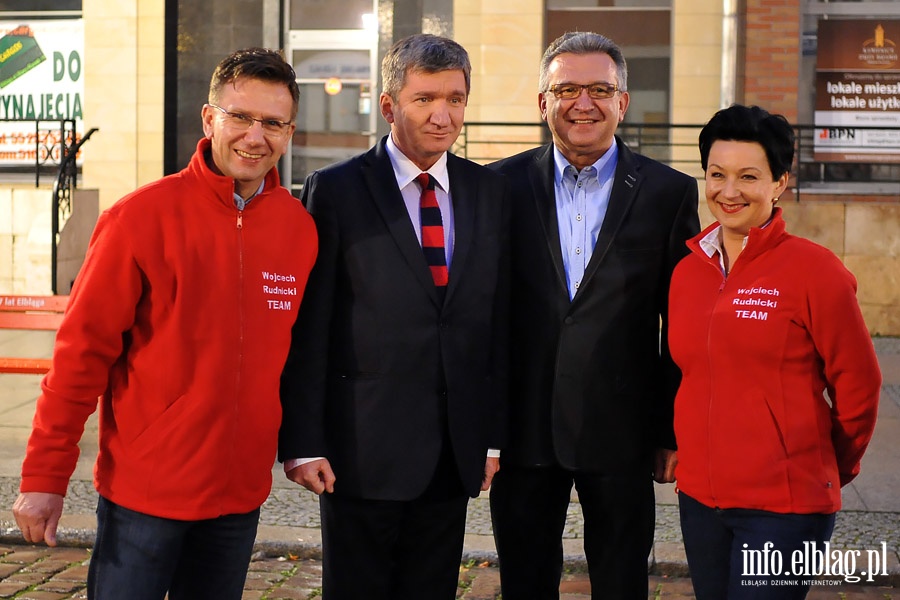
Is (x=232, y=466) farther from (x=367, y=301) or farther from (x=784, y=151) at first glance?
(x=784, y=151)

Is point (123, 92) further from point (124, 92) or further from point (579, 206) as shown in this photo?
point (579, 206)

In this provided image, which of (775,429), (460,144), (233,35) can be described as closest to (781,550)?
(775,429)

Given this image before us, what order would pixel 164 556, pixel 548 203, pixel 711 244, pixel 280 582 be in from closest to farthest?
1. pixel 164 556
2. pixel 711 244
3. pixel 548 203
4. pixel 280 582

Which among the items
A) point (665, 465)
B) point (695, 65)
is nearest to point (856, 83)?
point (695, 65)

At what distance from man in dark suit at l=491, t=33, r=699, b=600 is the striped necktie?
15.6 inches

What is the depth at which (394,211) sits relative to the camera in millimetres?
3885

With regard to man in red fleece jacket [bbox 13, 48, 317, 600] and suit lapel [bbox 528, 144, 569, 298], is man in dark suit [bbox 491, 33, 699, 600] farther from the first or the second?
man in red fleece jacket [bbox 13, 48, 317, 600]

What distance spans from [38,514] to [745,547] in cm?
200

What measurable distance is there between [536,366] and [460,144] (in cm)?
1047

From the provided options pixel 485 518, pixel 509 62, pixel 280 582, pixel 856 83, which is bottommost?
pixel 280 582

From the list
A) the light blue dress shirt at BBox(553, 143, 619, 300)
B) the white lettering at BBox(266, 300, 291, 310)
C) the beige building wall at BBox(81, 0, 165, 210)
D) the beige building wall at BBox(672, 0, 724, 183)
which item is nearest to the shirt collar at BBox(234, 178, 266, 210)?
the white lettering at BBox(266, 300, 291, 310)

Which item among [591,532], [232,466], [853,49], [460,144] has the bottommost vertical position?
[591,532]

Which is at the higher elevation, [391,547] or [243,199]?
[243,199]

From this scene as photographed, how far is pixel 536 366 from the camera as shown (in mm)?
4227
